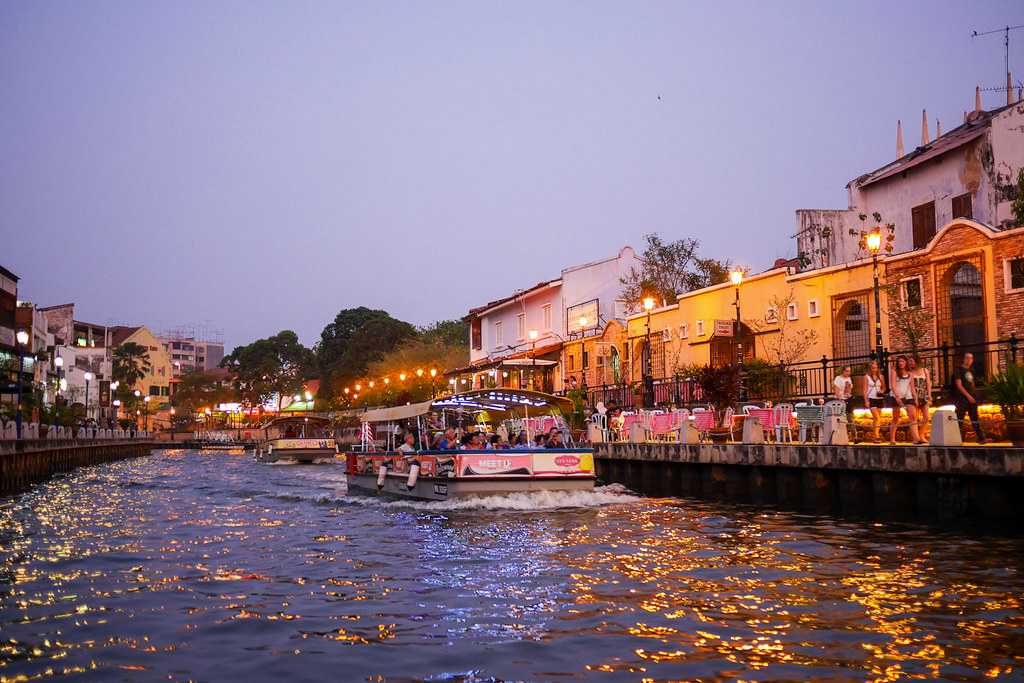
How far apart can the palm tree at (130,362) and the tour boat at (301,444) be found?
66.3 metres

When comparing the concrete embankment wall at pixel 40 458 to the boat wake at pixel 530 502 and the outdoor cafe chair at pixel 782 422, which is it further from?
the outdoor cafe chair at pixel 782 422

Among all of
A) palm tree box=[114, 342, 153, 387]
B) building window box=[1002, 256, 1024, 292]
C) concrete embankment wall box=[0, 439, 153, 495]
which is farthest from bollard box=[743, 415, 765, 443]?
palm tree box=[114, 342, 153, 387]

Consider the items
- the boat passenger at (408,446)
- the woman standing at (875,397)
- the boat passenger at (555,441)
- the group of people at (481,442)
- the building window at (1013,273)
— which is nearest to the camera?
the woman standing at (875,397)

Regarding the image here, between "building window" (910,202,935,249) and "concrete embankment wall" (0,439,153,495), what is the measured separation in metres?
32.1

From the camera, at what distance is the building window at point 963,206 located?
110 ft

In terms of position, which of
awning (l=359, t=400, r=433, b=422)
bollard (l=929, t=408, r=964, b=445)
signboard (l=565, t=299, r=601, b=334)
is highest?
signboard (l=565, t=299, r=601, b=334)

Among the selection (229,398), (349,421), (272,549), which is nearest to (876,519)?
(272,549)

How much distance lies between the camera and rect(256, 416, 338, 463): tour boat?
5684 centimetres

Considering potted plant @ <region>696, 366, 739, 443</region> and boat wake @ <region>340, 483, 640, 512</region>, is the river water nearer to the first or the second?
boat wake @ <region>340, 483, 640, 512</region>

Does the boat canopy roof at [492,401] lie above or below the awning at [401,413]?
above

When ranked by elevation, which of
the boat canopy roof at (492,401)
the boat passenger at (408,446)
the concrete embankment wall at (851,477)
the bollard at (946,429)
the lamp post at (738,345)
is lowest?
the concrete embankment wall at (851,477)

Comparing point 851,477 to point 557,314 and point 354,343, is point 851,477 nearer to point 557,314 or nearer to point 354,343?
point 557,314

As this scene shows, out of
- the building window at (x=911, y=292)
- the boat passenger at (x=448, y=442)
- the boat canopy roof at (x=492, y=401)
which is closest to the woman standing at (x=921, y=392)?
the boat canopy roof at (x=492, y=401)

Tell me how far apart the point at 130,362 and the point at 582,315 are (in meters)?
90.6
